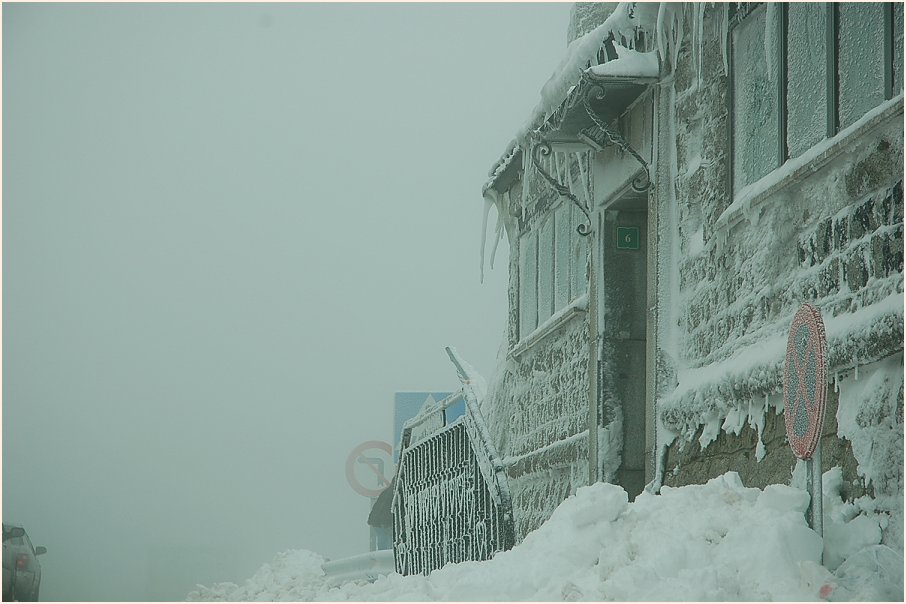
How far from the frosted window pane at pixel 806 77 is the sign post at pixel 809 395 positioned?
1327 mm

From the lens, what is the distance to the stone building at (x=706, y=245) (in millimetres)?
5254

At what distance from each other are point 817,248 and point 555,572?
1.84m

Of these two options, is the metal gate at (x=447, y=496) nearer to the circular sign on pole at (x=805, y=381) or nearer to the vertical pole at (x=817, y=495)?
the circular sign on pole at (x=805, y=381)

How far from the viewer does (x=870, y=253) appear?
208 inches

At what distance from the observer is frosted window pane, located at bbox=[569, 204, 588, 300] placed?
10289 millimetres

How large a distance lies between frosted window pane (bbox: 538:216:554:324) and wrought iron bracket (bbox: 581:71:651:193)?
253cm

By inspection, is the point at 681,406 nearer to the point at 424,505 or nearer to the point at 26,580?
the point at 26,580

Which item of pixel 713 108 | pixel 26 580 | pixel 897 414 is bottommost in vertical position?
pixel 26 580

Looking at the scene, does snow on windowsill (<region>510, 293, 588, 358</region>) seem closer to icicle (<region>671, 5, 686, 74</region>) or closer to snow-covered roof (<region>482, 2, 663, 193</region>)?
snow-covered roof (<region>482, 2, 663, 193</region>)

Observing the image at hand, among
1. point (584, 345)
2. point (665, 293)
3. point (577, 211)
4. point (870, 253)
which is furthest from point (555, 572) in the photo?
point (577, 211)

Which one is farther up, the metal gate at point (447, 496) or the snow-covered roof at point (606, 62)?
the snow-covered roof at point (606, 62)

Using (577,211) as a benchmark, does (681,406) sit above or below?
below

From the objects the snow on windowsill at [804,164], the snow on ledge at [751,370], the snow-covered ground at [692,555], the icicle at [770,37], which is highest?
the icicle at [770,37]

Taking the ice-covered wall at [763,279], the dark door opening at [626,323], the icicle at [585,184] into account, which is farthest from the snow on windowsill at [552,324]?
the ice-covered wall at [763,279]
